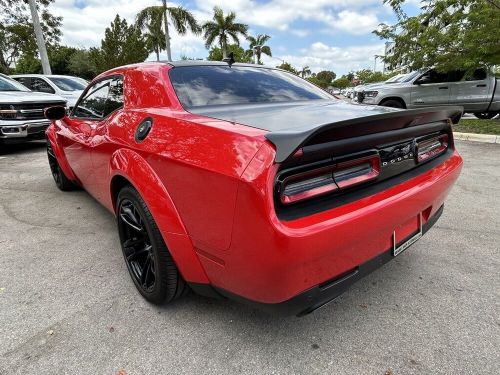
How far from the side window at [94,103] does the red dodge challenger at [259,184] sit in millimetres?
403

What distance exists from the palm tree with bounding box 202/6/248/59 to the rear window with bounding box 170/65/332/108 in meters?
32.7

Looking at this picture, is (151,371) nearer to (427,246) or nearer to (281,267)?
(281,267)

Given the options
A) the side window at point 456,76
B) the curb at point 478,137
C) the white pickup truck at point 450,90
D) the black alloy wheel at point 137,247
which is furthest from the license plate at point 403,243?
the side window at point 456,76

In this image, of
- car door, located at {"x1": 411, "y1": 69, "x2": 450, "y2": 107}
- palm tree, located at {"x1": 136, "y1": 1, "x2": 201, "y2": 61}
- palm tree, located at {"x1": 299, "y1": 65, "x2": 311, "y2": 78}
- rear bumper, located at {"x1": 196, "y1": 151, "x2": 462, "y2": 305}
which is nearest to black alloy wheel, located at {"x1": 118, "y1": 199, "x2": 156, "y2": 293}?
rear bumper, located at {"x1": 196, "y1": 151, "x2": 462, "y2": 305}

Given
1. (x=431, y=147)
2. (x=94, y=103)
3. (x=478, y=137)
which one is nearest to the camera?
(x=431, y=147)

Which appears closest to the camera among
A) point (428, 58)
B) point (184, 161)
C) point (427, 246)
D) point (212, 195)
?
point (212, 195)

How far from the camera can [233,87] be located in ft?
8.16

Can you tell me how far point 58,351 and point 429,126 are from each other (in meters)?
2.36

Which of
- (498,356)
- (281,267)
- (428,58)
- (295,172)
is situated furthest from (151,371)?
(428,58)

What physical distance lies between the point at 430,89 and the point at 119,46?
81.1 ft

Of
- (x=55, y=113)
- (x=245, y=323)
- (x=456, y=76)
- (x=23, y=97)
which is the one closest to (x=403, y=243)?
(x=245, y=323)

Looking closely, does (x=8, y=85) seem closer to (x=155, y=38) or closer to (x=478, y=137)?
(x=478, y=137)

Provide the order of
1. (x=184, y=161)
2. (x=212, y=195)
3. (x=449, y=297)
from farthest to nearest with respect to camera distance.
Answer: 1. (x=449, y=297)
2. (x=184, y=161)
3. (x=212, y=195)

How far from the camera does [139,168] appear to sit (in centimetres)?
203
